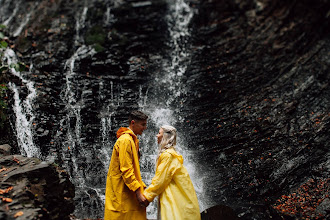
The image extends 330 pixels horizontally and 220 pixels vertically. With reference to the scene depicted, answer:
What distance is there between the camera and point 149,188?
135 inches

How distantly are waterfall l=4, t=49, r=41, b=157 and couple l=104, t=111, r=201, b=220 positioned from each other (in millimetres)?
6607

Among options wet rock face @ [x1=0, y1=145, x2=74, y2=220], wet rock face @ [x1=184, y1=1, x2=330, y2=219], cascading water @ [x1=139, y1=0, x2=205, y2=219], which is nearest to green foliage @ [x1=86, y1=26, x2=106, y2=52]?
cascading water @ [x1=139, y1=0, x2=205, y2=219]

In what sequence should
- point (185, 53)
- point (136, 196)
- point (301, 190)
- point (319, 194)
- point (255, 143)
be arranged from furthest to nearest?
point (185, 53) < point (255, 143) < point (301, 190) < point (319, 194) < point (136, 196)

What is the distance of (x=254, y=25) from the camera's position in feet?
38.7

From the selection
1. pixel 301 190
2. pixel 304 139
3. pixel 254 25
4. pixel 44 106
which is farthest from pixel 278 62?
pixel 44 106

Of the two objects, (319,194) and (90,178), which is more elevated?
(90,178)

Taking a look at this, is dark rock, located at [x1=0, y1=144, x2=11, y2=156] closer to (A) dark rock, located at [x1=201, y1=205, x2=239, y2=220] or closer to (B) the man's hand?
(B) the man's hand

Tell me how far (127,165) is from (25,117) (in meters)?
7.78

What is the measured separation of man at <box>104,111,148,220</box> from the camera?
3443mm

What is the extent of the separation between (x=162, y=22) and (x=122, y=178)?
38.8 ft

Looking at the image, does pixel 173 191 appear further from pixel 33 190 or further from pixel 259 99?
pixel 259 99

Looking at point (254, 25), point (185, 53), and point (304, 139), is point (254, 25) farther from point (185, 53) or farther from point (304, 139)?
point (304, 139)

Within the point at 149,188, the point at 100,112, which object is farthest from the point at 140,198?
the point at 100,112

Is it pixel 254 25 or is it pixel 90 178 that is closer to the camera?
pixel 90 178
